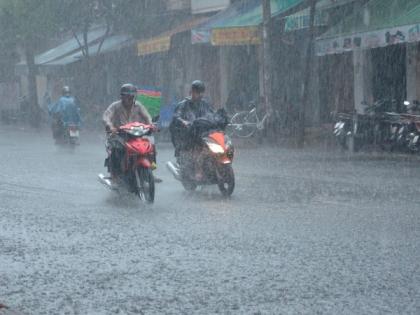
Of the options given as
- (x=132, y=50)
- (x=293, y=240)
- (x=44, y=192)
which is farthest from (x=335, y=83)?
(x=293, y=240)

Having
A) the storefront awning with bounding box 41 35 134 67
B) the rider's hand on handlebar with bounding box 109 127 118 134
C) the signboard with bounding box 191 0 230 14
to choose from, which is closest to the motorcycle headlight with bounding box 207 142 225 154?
the rider's hand on handlebar with bounding box 109 127 118 134

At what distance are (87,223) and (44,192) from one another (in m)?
3.59

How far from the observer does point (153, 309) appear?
6430 mm

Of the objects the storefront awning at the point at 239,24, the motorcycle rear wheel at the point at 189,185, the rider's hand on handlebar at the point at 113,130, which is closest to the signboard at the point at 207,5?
the storefront awning at the point at 239,24

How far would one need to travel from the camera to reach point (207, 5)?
35656mm

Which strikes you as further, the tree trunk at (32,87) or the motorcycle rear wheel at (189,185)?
the tree trunk at (32,87)

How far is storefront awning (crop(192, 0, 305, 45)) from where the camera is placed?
26531 millimetres

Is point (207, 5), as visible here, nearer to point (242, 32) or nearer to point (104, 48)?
point (104, 48)

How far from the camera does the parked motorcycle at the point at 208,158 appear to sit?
42.6ft

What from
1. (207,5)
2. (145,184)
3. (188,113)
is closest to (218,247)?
(145,184)

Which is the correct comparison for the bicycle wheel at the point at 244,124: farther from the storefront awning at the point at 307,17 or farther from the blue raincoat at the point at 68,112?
the blue raincoat at the point at 68,112

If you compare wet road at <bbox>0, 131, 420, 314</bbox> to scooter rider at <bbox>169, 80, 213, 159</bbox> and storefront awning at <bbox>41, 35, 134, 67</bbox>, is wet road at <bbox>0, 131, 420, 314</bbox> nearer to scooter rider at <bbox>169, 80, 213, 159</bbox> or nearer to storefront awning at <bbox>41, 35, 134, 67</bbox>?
scooter rider at <bbox>169, 80, 213, 159</bbox>

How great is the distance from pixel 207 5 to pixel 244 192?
75.3 ft

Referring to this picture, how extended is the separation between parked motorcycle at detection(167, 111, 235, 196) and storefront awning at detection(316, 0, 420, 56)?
732cm
